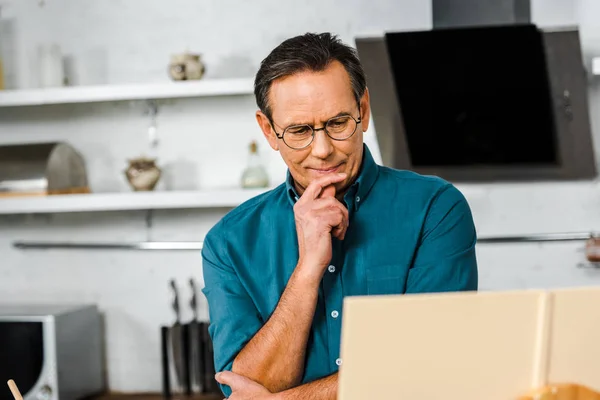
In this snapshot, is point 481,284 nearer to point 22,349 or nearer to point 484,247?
point 484,247

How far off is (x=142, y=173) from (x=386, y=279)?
1630 mm

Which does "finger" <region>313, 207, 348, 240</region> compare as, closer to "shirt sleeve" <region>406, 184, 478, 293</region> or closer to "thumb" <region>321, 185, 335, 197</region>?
"thumb" <region>321, 185, 335, 197</region>

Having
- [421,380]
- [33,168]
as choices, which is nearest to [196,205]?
[33,168]

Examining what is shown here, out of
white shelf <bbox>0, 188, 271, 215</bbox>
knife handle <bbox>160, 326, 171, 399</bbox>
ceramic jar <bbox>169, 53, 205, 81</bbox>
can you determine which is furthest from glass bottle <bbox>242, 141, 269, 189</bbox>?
knife handle <bbox>160, 326, 171, 399</bbox>

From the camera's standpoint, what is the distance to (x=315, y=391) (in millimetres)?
1229

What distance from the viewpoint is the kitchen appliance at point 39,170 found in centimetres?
282

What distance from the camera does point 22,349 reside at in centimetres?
261

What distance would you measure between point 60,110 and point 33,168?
1.00 ft

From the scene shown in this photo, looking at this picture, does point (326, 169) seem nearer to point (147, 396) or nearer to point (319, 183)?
point (319, 183)

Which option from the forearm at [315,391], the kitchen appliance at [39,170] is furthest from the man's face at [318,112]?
the kitchen appliance at [39,170]

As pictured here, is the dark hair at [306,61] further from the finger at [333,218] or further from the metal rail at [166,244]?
the metal rail at [166,244]

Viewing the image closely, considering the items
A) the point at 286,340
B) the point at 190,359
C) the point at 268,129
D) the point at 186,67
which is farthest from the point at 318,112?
the point at 190,359

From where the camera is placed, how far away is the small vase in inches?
110

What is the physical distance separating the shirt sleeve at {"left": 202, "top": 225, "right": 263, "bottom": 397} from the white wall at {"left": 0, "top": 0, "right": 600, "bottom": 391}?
144cm
